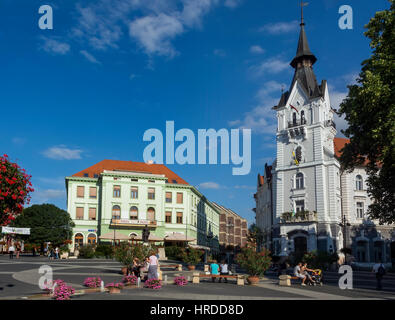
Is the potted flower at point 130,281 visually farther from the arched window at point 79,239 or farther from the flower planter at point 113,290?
the arched window at point 79,239

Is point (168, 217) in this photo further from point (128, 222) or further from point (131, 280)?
point (131, 280)

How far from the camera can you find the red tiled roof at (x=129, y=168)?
222 feet

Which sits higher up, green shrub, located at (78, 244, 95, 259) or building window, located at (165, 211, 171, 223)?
building window, located at (165, 211, 171, 223)

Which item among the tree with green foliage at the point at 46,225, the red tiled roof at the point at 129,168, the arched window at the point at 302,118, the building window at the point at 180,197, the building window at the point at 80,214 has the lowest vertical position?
the tree with green foliage at the point at 46,225

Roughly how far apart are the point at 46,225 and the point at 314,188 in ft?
130

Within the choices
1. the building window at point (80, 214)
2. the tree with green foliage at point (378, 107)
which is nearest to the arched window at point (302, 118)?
the tree with green foliage at point (378, 107)

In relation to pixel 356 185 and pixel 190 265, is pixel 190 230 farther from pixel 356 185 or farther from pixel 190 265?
pixel 190 265

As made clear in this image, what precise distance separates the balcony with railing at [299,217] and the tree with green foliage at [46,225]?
31.5 meters

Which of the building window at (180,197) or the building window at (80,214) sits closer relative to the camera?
the building window at (80,214)

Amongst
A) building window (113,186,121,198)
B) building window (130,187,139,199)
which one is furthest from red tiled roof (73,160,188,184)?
building window (130,187,139,199)

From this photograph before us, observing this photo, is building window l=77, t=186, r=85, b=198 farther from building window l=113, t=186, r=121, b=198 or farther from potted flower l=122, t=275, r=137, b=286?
potted flower l=122, t=275, r=137, b=286

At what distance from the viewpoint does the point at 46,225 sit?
62.8 meters

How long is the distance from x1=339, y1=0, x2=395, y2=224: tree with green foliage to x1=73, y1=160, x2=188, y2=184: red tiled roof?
4574cm

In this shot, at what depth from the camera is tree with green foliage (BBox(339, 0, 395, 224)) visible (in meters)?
23.0
